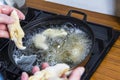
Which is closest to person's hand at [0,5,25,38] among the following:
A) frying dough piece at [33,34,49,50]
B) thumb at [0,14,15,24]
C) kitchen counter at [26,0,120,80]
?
thumb at [0,14,15,24]

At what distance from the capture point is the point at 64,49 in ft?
2.67

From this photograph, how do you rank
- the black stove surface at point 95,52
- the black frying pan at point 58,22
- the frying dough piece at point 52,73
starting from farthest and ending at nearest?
the black frying pan at point 58,22
the black stove surface at point 95,52
the frying dough piece at point 52,73

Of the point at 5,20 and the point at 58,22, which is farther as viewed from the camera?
the point at 58,22

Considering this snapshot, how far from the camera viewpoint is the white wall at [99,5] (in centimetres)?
95

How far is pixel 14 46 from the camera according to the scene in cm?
84

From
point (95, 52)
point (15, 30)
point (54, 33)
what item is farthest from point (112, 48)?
point (15, 30)

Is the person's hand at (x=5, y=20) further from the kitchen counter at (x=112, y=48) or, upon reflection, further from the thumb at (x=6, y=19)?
the kitchen counter at (x=112, y=48)

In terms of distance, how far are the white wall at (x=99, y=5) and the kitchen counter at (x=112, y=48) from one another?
0.02 metres

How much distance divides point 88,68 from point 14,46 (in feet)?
0.86

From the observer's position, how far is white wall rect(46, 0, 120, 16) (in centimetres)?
95

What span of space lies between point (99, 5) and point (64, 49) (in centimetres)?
28

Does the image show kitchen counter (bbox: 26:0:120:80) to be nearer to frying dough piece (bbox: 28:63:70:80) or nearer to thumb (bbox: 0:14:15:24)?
frying dough piece (bbox: 28:63:70:80)

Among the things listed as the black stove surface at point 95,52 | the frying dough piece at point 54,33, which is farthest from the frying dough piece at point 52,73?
the frying dough piece at point 54,33

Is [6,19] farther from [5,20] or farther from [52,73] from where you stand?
[52,73]
